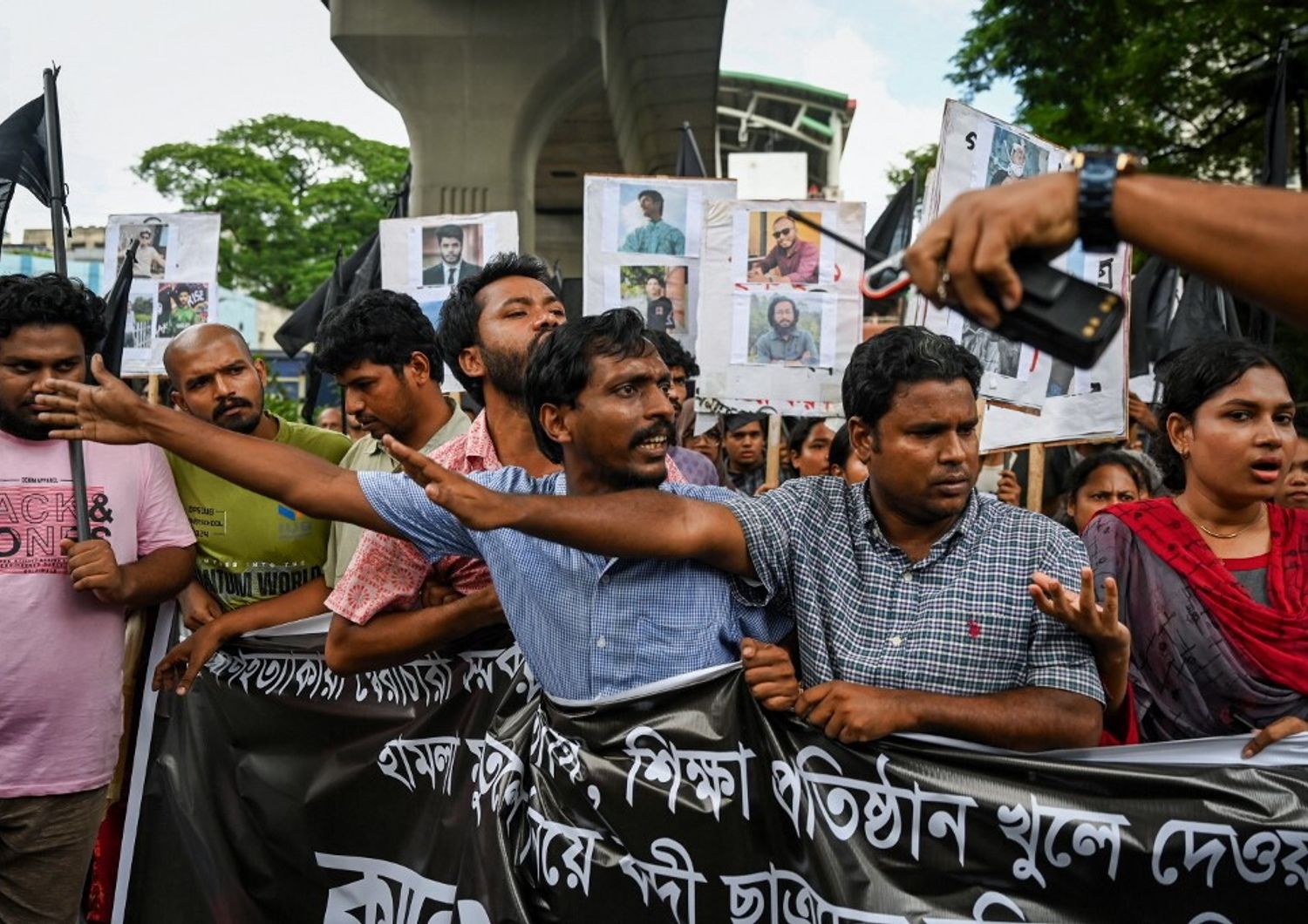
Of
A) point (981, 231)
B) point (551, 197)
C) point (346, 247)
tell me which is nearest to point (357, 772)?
point (981, 231)

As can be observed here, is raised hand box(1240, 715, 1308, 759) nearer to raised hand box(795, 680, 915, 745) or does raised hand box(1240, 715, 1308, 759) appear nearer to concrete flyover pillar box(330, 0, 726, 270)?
raised hand box(795, 680, 915, 745)

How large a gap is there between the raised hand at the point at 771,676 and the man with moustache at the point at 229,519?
172cm

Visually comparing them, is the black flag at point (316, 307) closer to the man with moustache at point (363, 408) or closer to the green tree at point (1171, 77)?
the man with moustache at point (363, 408)

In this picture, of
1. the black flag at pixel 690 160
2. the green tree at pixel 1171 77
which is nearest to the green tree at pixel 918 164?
the green tree at pixel 1171 77

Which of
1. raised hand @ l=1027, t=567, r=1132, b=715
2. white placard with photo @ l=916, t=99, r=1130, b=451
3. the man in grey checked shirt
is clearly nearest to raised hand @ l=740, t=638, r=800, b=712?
the man in grey checked shirt

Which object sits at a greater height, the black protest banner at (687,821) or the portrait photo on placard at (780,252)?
the portrait photo on placard at (780,252)

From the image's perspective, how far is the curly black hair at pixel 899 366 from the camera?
2713mm

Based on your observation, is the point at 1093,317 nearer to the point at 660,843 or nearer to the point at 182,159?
the point at 660,843

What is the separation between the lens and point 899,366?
2.73 metres

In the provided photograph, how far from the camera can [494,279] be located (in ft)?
12.0

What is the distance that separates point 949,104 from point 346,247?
3924 cm

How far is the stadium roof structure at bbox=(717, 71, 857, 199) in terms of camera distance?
167ft

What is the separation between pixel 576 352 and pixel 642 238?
4148 mm

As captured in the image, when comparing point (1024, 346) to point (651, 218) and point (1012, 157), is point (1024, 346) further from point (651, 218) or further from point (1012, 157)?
point (651, 218)
